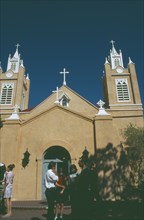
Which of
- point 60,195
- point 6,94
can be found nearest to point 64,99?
point 6,94

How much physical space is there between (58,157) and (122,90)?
59.3ft

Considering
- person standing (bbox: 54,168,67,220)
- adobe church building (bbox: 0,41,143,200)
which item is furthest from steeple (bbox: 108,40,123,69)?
person standing (bbox: 54,168,67,220)

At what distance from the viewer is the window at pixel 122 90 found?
28.4m

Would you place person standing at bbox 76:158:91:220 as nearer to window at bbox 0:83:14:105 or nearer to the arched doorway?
the arched doorway

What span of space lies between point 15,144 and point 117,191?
728 cm

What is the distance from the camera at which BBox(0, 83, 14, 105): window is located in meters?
29.7

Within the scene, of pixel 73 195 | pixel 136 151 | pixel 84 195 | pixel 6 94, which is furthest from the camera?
pixel 6 94

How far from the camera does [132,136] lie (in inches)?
753

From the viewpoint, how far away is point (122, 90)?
29266mm

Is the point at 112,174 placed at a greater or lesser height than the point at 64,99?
lesser

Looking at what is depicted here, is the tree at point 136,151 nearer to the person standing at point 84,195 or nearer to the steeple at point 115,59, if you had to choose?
the person standing at point 84,195

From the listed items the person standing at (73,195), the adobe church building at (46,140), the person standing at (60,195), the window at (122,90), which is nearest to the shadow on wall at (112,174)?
the adobe church building at (46,140)

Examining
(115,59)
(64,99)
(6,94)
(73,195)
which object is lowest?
(73,195)

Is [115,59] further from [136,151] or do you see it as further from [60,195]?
[60,195]
